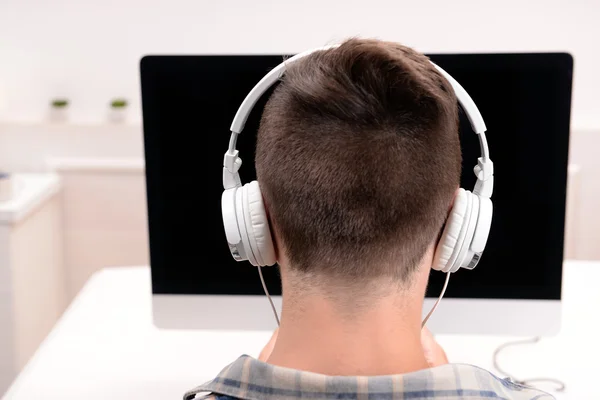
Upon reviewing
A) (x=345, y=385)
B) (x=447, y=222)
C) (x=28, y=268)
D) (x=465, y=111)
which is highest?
(x=465, y=111)

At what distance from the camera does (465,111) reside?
0.91 metres

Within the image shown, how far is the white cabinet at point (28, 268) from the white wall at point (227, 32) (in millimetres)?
305

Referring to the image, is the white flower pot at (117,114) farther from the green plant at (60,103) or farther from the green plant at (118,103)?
the green plant at (60,103)

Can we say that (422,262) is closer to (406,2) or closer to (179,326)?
(179,326)

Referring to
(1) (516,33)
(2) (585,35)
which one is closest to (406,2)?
(1) (516,33)

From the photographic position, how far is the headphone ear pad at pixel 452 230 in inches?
32.7

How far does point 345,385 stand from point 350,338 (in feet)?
0.22

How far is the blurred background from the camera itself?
7.38ft

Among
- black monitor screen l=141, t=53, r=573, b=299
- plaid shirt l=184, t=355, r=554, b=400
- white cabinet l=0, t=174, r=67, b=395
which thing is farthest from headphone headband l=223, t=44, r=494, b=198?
white cabinet l=0, t=174, r=67, b=395

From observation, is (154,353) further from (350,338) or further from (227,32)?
(227,32)

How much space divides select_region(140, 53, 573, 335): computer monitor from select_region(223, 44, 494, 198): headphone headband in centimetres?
16

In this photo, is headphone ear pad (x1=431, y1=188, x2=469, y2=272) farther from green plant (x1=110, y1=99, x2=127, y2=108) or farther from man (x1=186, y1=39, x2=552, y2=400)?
green plant (x1=110, y1=99, x2=127, y2=108)

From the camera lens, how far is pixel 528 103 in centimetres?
109

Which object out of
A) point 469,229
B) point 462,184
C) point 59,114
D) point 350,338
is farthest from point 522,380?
point 59,114
